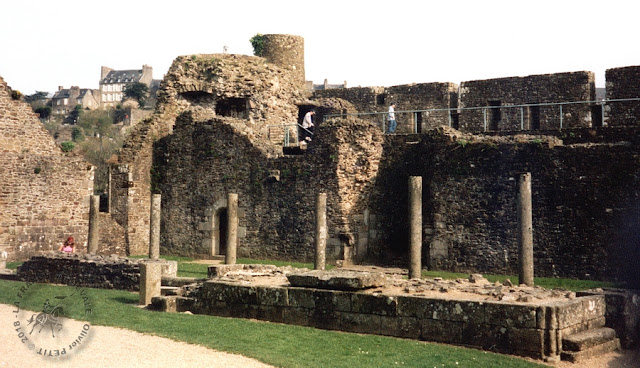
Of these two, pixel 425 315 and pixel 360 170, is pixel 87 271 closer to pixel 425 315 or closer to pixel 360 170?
pixel 360 170

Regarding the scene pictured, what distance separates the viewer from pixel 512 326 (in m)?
10.9

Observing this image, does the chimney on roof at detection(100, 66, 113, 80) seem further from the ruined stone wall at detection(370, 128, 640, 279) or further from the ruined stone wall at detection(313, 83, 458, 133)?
the ruined stone wall at detection(370, 128, 640, 279)

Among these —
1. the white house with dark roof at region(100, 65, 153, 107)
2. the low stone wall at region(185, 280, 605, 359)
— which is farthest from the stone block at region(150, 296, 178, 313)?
the white house with dark roof at region(100, 65, 153, 107)

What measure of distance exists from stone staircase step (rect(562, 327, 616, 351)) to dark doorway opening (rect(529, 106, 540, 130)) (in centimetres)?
1425

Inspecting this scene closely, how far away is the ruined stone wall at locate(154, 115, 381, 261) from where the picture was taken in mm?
23031

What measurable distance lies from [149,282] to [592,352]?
331 inches

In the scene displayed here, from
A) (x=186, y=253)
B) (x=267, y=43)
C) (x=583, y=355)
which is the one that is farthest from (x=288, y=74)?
(x=583, y=355)

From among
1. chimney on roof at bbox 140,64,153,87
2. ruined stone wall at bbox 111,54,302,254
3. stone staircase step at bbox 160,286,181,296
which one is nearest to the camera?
stone staircase step at bbox 160,286,181,296

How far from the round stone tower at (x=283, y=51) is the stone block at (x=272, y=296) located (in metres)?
18.1

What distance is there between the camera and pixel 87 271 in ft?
58.4

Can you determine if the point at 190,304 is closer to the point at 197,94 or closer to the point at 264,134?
the point at 264,134

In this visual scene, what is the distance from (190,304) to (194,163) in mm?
12363

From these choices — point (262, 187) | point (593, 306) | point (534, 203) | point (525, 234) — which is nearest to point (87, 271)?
point (262, 187)

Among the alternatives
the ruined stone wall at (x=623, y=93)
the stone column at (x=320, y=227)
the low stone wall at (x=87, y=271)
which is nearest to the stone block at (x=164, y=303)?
the low stone wall at (x=87, y=271)
